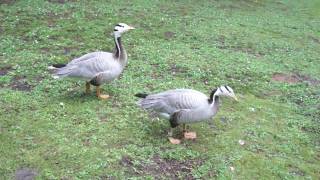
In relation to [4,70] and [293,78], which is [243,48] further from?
[4,70]

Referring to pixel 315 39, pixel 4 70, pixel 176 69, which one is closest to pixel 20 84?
pixel 4 70

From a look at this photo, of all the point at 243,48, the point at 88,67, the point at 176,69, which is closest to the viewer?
the point at 88,67

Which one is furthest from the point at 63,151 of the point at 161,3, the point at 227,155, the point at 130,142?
the point at 161,3

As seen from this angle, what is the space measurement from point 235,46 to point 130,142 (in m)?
8.83

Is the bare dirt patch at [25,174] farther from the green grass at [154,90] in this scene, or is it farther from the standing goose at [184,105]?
the standing goose at [184,105]

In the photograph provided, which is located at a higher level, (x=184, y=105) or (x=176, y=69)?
(x=184, y=105)

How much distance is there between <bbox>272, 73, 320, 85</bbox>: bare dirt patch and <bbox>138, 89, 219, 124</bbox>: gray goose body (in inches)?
218

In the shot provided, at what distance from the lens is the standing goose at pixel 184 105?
9398mm

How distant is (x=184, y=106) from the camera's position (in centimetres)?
940

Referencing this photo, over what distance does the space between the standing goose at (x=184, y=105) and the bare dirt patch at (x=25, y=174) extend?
2648 mm

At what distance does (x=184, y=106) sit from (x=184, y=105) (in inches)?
0.8

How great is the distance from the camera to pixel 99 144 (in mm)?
9328

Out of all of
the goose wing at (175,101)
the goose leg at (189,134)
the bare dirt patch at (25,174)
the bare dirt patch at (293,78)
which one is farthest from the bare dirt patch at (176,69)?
the bare dirt patch at (25,174)

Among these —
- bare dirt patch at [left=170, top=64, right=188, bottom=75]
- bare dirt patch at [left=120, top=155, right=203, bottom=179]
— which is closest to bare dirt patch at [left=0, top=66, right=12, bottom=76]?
bare dirt patch at [left=170, top=64, right=188, bottom=75]
